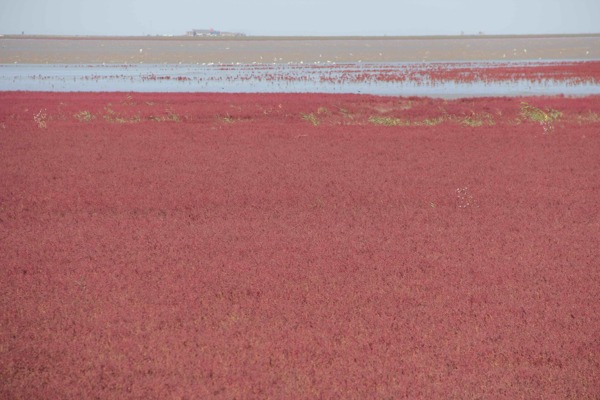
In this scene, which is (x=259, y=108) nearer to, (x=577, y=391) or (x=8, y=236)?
(x=8, y=236)

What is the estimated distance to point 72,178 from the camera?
15.9 meters

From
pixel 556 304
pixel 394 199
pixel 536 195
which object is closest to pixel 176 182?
pixel 394 199

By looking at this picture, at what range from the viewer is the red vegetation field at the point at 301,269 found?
660 centimetres

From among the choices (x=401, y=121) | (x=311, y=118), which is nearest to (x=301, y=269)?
(x=401, y=121)

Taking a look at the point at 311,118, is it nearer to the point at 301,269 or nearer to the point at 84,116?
the point at 84,116

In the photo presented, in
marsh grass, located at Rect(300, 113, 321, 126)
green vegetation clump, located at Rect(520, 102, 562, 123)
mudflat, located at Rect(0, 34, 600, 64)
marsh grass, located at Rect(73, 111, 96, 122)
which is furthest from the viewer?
mudflat, located at Rect(0, 34, 600, 64)

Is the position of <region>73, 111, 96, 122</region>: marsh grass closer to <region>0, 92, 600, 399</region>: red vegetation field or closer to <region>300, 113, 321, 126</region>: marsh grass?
<region>0, 92, 600, 399</region>: red vegetation field

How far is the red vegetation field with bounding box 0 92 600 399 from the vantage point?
21.6 feet

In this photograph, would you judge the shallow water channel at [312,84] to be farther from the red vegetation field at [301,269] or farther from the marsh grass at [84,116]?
the red vegetation field at [301,269]

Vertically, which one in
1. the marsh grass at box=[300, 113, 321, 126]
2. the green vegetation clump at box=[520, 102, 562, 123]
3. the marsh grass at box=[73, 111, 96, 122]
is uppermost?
the green vegetation clump at box=[520, 102, 562, 123]

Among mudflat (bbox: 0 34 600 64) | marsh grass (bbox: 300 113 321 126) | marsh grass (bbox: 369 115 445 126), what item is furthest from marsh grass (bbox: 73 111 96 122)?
mudflat (bbox: 0 34 600 64)

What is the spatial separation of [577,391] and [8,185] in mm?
11976

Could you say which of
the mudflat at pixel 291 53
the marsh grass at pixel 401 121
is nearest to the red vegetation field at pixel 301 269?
the marsh grass at pixel 401 121

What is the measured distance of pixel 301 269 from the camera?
9.48 meters
